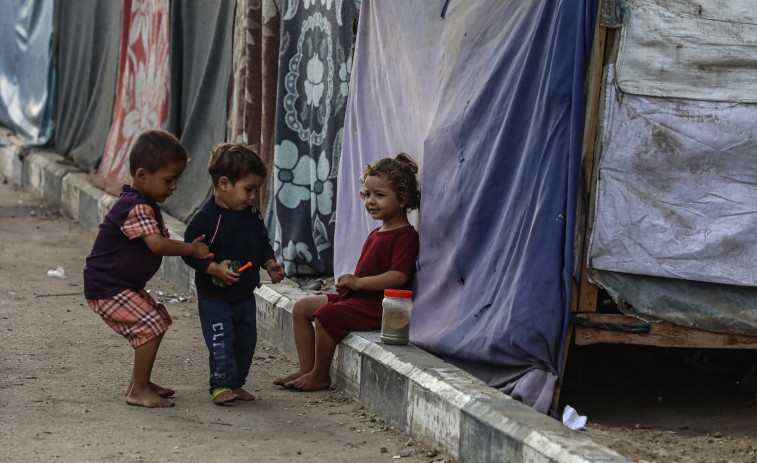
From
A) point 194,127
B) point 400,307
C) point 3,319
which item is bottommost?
point 3,319

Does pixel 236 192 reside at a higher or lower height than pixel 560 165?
lower

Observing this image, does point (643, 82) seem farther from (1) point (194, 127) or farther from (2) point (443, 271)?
(1) point (194, 127)

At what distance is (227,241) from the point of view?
4480 mm

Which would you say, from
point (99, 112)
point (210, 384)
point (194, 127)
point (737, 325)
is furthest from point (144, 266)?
point (99, 112)

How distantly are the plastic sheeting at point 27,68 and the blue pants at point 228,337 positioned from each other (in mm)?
9103

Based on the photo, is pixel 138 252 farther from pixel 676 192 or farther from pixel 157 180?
pixel 676 192

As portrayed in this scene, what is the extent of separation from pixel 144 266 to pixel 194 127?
4.08 m

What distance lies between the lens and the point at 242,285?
14.9ft

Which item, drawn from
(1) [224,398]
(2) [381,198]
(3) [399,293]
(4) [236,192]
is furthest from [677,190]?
(1) [224,398]

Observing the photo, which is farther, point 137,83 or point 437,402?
point 137,83

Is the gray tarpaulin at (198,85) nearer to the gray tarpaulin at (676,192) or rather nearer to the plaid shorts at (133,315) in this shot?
the plaid shorts at (133,315)

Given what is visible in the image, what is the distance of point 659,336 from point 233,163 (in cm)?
191

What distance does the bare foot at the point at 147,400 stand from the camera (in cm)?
439

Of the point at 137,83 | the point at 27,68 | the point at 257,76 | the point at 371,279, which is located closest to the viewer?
the point at 371,279
